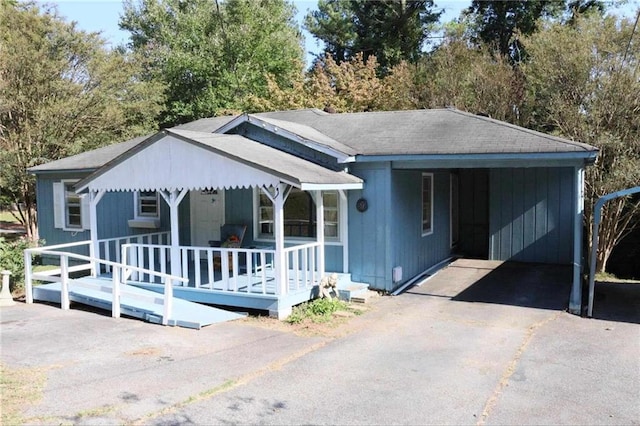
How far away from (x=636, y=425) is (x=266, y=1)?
28308 mm

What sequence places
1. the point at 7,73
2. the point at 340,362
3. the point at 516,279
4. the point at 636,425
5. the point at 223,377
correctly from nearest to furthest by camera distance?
the point at 636,425, the point at 223,377, the point at 340,362, the point at 516,279, the point at 7,73

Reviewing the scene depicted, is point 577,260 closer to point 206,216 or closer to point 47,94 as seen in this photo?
point 206,216

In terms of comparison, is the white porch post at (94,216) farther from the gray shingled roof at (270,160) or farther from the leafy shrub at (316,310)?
the leafy shrub at (316,310)

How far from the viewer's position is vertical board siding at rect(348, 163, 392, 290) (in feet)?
31.4

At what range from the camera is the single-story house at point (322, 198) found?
27.6 feet

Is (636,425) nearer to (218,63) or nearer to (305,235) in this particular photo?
(305,235)

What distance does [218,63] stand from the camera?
2580cm

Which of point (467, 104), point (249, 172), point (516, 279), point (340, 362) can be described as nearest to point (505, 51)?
point (467, 104)

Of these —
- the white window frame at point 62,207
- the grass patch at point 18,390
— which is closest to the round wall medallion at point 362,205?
the grass patch at point 18,390

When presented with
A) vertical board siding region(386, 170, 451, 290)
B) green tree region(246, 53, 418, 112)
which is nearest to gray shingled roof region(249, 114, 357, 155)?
vertical board siding region(386, 170, 451, 290)

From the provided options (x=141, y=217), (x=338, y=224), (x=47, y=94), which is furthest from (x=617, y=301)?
(x=47, y=94)

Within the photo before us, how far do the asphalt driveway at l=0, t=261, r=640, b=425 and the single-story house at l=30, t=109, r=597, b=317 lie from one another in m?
1.38

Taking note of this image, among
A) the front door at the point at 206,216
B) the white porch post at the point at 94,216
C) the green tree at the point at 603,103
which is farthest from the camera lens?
the green tree at the point at 603,103

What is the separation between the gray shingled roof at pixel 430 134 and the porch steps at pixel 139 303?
393 cm
